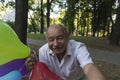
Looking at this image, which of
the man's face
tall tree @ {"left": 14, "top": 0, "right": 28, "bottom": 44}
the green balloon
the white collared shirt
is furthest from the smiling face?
tall tree @ {"left": 14, "top": 0, "right": 28, "bottom": 44}

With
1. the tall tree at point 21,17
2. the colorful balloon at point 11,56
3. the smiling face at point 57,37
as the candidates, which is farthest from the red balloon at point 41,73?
the tall tree at point 21,17

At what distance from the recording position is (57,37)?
319 cm

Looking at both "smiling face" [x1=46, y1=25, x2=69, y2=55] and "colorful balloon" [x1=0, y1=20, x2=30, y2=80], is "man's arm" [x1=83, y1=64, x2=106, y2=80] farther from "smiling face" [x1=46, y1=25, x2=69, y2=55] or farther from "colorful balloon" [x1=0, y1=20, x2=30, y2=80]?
"colorful balloon" [x1=0, y1=20, x2=30, y2=80]

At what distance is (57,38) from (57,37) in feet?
0.04

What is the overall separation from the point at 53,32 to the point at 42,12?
117ft

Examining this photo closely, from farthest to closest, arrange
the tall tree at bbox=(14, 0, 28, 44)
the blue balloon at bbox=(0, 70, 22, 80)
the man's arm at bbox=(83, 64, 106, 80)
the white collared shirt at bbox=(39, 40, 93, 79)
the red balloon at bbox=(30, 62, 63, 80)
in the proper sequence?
the tall tree at bbox=(14, 0, 28, 44) < the white collared shirt at bbox=(39, 40, 93, 79) < the red balloon at bbox=(30, 62, 63, 80) < the blue balloon at bbox=(0, 70, 22, 80) < the man's arm at bbox=(83, 64, 106, 80)

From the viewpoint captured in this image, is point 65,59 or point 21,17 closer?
point 65,59

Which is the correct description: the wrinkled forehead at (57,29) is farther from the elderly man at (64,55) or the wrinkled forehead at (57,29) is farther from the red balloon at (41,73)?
the red balloon at (41,73)

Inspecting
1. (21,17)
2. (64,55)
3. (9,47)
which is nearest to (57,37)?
(64,55)

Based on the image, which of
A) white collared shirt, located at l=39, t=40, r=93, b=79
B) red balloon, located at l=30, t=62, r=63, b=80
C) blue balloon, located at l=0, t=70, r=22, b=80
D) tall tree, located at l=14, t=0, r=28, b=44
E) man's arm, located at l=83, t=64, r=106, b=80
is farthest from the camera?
tall tree, located at l=14, t=0, r=28, b=44

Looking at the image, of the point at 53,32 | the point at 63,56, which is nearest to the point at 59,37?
the point at 53,32

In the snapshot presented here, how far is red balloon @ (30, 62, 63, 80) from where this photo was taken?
3180 mm

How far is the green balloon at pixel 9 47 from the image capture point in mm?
3096

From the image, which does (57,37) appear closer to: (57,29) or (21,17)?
(57,29)
